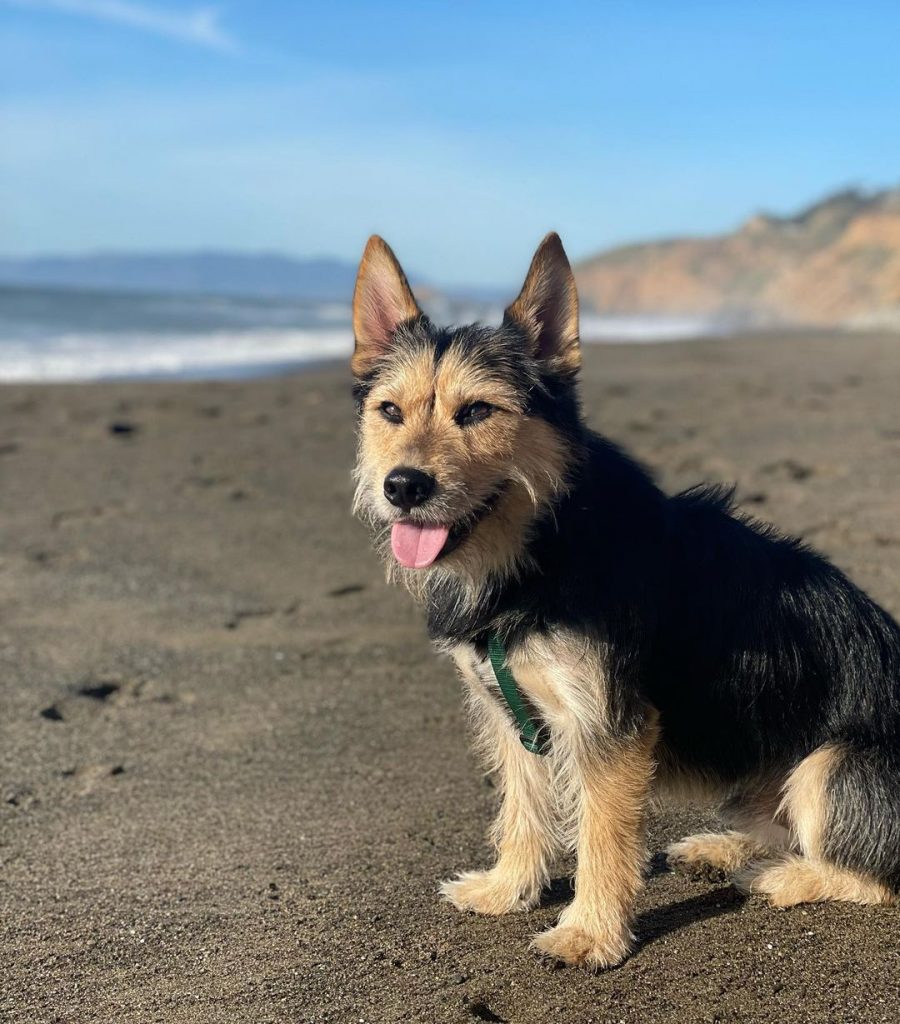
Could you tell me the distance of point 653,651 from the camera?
3264 mm

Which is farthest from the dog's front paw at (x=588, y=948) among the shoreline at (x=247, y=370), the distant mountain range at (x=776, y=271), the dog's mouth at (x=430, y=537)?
the distant mountain range at (x=776, y=271)

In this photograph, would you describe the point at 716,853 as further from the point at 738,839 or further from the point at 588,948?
the point at 588,948

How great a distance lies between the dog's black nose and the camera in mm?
3104

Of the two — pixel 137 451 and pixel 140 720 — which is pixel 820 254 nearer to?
pixel 137 451

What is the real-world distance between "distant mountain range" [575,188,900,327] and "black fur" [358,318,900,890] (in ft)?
110

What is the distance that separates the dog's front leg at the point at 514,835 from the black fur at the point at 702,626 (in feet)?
1.64

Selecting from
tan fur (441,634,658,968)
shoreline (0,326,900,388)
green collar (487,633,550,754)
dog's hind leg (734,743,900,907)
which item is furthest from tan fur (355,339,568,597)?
shoreline (0,326,900,388)

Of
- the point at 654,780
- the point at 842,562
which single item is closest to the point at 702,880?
the point at 654,780

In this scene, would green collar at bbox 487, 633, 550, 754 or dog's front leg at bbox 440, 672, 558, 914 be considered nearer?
green collar at bbox 487, 633, 550, 754

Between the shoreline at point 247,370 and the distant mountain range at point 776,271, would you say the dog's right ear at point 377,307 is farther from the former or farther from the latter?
the distant mountain range at point 776,271

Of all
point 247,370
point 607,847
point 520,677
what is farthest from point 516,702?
point 247,370

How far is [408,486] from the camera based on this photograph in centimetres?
311

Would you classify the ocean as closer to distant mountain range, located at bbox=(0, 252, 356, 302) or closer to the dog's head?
the dog's head

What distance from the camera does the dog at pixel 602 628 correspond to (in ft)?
10.5
